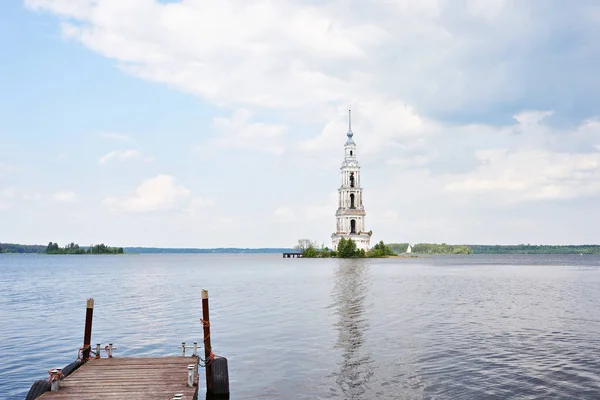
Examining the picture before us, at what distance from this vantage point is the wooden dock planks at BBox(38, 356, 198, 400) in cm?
2022

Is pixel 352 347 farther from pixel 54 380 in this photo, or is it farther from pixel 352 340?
pixel 54 380

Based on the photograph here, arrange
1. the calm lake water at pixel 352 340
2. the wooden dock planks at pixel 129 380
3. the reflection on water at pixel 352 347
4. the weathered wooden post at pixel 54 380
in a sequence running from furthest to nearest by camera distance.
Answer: the reflection on water at pixel 352 347 → the calm lake water at pixel 352 340 → the weathered wooden post at pixel 54 380 → the wooden dock planks at pixel 129 380

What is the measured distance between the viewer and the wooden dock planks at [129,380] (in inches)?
796

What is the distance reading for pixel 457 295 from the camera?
71.5 metres

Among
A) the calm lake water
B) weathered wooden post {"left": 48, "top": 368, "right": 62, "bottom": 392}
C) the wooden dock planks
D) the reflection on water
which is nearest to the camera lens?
the wooden dock planks

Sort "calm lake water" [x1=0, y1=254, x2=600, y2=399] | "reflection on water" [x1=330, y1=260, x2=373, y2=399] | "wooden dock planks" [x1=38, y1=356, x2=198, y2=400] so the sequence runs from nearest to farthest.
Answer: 1. "wooden dock planks" [x1=38, y1=356, x2=198, y2=400]
2. "calm lake water" [x1=0, y1=254, x2=600, y2=399]
3. "reflection on water" [x1=330, y1=260, x2=373, y2=399]

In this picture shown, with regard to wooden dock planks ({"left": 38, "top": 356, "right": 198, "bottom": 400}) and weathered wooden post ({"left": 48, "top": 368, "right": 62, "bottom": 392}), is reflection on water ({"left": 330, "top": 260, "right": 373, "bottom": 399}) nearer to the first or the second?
wooden dock planks ({"left": 38, "top": 356, "right": 198, "bottom": 400})

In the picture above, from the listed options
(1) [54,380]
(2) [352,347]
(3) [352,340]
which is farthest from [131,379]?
(3) [352,340]

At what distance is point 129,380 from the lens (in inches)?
878

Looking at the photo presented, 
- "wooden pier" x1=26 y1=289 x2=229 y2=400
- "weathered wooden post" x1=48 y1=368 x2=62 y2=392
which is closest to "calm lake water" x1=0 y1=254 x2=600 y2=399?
"wooden pier" x1=26 y1=289 x2=229 y2=400

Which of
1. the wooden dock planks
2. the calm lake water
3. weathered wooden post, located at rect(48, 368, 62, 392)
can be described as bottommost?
the calm lake water

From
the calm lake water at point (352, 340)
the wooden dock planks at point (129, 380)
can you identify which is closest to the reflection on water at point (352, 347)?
the calm lake water at point (352, 340)

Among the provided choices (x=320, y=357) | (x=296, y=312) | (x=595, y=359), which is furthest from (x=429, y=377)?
(x=296, y=312)

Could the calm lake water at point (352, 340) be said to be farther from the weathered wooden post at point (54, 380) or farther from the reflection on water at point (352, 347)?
the weathered wooden post at point (54, 380)
